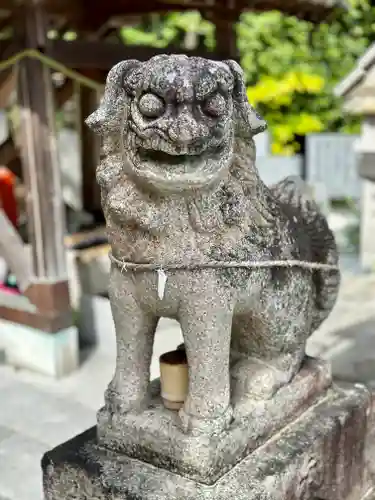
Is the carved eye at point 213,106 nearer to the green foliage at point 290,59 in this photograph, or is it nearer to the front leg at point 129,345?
the front leg at point 129,345

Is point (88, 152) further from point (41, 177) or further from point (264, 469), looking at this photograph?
point (264, 469)

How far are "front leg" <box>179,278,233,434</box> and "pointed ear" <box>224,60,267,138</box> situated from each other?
0.36 m

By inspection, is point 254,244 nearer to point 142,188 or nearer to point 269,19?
point 142,188

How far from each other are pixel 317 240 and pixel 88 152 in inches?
142

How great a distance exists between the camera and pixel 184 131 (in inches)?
50.5

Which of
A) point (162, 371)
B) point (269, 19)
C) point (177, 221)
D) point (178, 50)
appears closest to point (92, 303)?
point (178, 50)

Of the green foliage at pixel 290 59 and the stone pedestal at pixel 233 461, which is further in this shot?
the green foliage at pixel 290 59

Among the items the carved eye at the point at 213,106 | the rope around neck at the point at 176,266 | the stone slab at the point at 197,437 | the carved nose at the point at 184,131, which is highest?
the carved eye at the point at 213,106

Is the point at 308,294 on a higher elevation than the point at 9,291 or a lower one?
higher

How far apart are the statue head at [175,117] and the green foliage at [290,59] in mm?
7112

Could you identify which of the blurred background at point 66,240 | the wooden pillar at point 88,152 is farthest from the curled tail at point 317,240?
the wooden pillar at point 88,152

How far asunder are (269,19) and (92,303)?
6.13 meters

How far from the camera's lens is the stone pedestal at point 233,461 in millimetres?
1508

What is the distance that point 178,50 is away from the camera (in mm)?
4066
